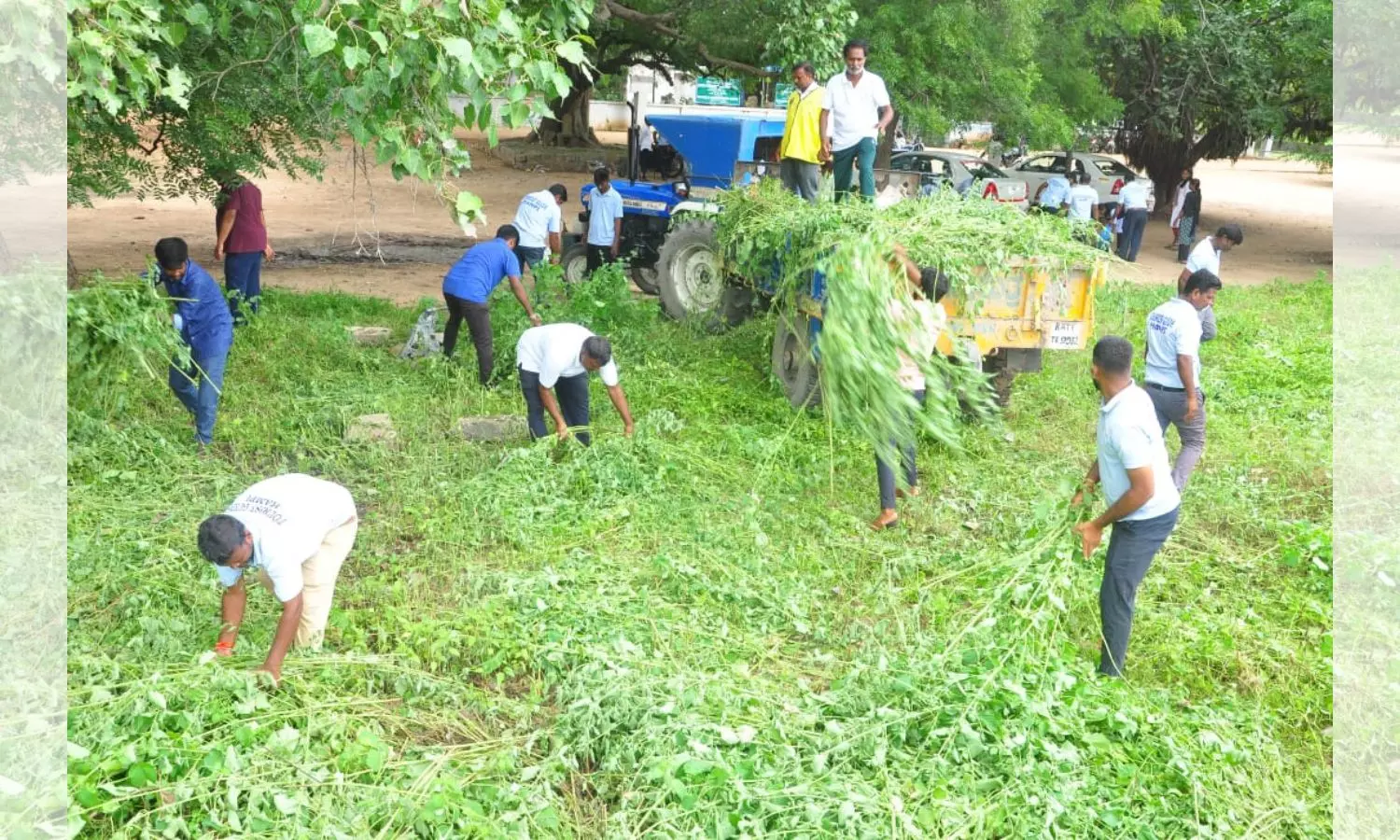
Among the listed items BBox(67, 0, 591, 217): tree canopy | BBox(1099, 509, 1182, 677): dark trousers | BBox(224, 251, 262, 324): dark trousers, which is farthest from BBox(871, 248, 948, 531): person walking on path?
BBox(224, 251, 262, 324): dark trousers

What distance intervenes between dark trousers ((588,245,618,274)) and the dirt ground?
1.73 metres

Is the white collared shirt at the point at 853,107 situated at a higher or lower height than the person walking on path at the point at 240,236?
higher

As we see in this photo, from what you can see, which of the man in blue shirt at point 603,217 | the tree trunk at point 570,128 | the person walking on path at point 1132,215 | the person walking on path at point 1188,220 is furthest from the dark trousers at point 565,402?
the tree trunk at point 570,128

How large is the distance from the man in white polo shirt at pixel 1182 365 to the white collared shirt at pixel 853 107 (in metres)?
2.92

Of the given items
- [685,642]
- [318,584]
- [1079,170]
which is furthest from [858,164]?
[1079,170]

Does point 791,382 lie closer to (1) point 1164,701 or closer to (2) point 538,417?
(2) point 538,417

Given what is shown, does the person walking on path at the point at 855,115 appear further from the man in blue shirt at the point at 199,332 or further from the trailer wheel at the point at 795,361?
the man in blue shirt at the point at 199,332

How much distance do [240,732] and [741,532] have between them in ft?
10.4

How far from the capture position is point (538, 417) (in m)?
7.57

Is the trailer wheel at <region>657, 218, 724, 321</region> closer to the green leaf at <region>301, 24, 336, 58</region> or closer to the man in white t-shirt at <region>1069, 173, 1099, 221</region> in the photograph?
the green leaf at <region>301, 24, 336, 58</region>

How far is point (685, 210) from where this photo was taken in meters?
11.5

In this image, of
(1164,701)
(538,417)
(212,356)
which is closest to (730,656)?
(1164,701)

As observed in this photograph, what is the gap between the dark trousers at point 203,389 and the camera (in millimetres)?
7633

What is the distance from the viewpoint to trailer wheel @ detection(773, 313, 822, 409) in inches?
353
